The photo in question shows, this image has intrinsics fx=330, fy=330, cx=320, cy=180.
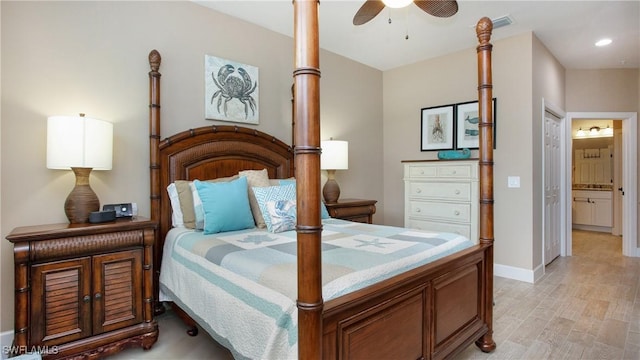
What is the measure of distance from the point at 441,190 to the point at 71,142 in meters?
3.48

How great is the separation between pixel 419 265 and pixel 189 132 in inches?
86.1

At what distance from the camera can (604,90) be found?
473 cm

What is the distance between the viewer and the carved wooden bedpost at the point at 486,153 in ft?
6.67

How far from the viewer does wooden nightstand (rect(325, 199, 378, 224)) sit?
3586 mm

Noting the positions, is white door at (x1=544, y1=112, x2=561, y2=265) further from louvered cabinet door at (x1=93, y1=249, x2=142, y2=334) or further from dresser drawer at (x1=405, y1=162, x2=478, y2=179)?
louvered cabinet door at (x1=93, y1=249, x2=142, y2=334)

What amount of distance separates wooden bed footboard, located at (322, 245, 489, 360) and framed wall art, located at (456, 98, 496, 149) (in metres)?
2.27

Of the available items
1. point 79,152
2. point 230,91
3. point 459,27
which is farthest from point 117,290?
point 459,27

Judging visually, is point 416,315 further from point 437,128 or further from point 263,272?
point 437,128

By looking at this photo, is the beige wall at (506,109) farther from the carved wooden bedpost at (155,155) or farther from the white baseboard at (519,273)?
the carved wooden bedpost at (155,155)

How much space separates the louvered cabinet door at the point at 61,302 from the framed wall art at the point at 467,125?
3.94 m

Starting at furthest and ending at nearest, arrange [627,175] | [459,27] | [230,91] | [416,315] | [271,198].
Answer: [627,175]
[459,27]
[230,91]
[271,198]
[416,315]

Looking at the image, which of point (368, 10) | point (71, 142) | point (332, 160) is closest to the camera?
point (71, 142)

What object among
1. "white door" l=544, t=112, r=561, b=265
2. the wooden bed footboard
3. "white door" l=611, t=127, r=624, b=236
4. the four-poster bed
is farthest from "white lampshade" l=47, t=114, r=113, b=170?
"white door" l=611, t=127, r=624, b=236

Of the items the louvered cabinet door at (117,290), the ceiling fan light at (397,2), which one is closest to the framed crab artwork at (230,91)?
the louvered cabinet door at (117,290)
